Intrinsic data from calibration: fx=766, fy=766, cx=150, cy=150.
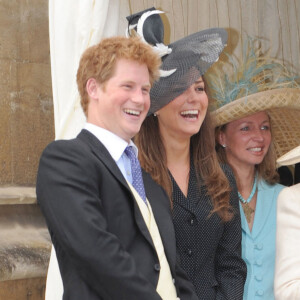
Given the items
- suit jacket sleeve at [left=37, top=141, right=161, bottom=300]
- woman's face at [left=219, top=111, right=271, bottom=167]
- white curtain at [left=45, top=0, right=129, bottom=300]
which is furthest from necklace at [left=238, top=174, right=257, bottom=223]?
suit jacket sleeve at [left=37, top=141, right=161, bottom=300]

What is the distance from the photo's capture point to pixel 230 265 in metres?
3.32

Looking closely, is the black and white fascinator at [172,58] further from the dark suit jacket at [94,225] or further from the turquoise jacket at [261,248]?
the dark suit jacket at [94,225]

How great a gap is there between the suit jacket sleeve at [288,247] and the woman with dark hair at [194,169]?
0.32 metres

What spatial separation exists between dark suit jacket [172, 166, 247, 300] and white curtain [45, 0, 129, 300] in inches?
23.8

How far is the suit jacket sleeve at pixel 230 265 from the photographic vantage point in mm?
3291

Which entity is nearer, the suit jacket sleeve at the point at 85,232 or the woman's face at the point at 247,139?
the suit jacket sleeve at the point at 85,232

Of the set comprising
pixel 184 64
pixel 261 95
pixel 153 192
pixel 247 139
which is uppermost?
pixel 184 64

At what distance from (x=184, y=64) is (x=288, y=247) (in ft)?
3.09

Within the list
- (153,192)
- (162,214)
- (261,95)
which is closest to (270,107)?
(261,95)

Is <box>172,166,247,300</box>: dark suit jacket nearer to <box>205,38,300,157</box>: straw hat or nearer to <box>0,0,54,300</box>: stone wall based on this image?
<box>205,38,300,157</box>: straw hat

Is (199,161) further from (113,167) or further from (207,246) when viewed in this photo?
(113,167)

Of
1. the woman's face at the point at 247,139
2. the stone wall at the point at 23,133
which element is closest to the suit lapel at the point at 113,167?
the woman's face at the point at 247,139

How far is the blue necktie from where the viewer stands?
2.62 meters

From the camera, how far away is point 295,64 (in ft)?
15.7
